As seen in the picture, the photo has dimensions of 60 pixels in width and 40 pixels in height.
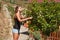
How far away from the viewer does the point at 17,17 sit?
1035cm

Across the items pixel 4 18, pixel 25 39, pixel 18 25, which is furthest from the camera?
pixel 4 18

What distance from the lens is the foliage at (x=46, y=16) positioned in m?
9.73

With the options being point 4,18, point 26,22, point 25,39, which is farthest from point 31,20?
point 4,18

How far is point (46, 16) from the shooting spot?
984 cm

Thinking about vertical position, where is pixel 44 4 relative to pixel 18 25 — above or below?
above

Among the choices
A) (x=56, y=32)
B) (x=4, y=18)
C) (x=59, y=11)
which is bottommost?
(x=4, y=18)

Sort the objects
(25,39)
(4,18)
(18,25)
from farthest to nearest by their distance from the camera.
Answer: (4,18) → (25,39) → (18,25)

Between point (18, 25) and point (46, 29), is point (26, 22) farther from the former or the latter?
point (46, 29)

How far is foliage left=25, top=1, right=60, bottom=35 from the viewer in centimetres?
973

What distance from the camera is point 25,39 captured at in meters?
12.0

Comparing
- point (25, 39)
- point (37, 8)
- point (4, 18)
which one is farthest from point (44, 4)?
point (4, 18)

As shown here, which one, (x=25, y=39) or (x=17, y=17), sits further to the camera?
Result: (x=25, y=39)

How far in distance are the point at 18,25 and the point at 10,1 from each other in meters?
7.28

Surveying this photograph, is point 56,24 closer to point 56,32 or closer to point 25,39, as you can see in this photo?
point 56,32
